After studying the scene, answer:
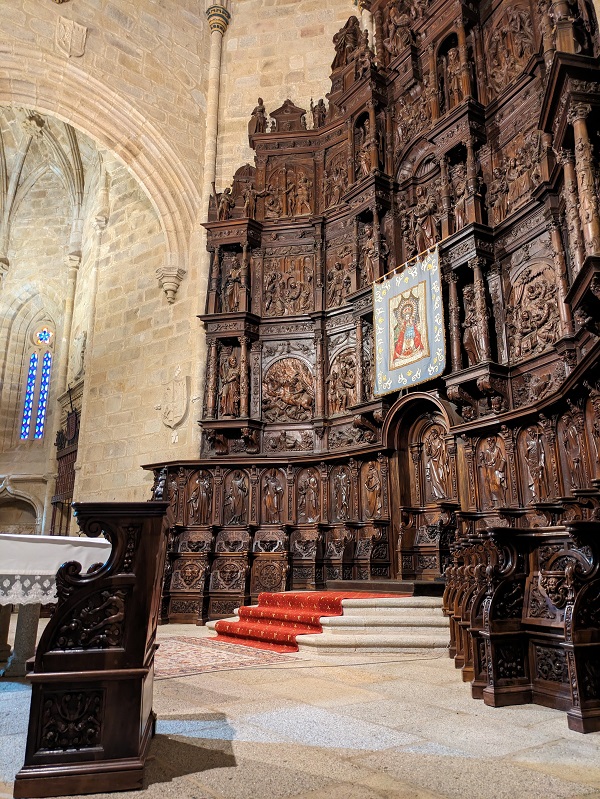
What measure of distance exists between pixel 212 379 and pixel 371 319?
116 inches

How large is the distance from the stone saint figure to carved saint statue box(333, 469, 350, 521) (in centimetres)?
33

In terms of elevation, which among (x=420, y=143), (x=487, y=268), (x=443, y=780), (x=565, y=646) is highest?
(x=420, y=143)

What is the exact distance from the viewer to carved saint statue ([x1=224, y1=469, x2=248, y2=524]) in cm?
1003

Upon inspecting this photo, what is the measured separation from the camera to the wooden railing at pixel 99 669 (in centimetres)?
218

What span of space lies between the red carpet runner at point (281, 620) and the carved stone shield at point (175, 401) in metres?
4.83

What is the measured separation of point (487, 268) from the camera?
8.55 meters

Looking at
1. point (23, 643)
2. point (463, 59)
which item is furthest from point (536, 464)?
point (463, 59)

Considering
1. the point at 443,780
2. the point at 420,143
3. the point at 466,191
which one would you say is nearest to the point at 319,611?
the point at 443,780

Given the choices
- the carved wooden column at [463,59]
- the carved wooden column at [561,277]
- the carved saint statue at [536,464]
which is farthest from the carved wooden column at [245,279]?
the carved saint statue at [536,464]

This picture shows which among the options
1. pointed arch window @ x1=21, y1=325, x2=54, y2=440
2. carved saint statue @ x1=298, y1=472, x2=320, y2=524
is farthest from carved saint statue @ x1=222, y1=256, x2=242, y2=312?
pointed arch window @ x1=21, y1=325, x2=54, y2=440

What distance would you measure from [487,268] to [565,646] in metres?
6.33

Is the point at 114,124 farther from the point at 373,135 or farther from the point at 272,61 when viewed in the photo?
the point at 373,135

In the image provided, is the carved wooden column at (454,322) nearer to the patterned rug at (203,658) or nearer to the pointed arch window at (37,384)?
the patterned rug at (203,658)

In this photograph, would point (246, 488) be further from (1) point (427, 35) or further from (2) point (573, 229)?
(1) point (427, 35)
